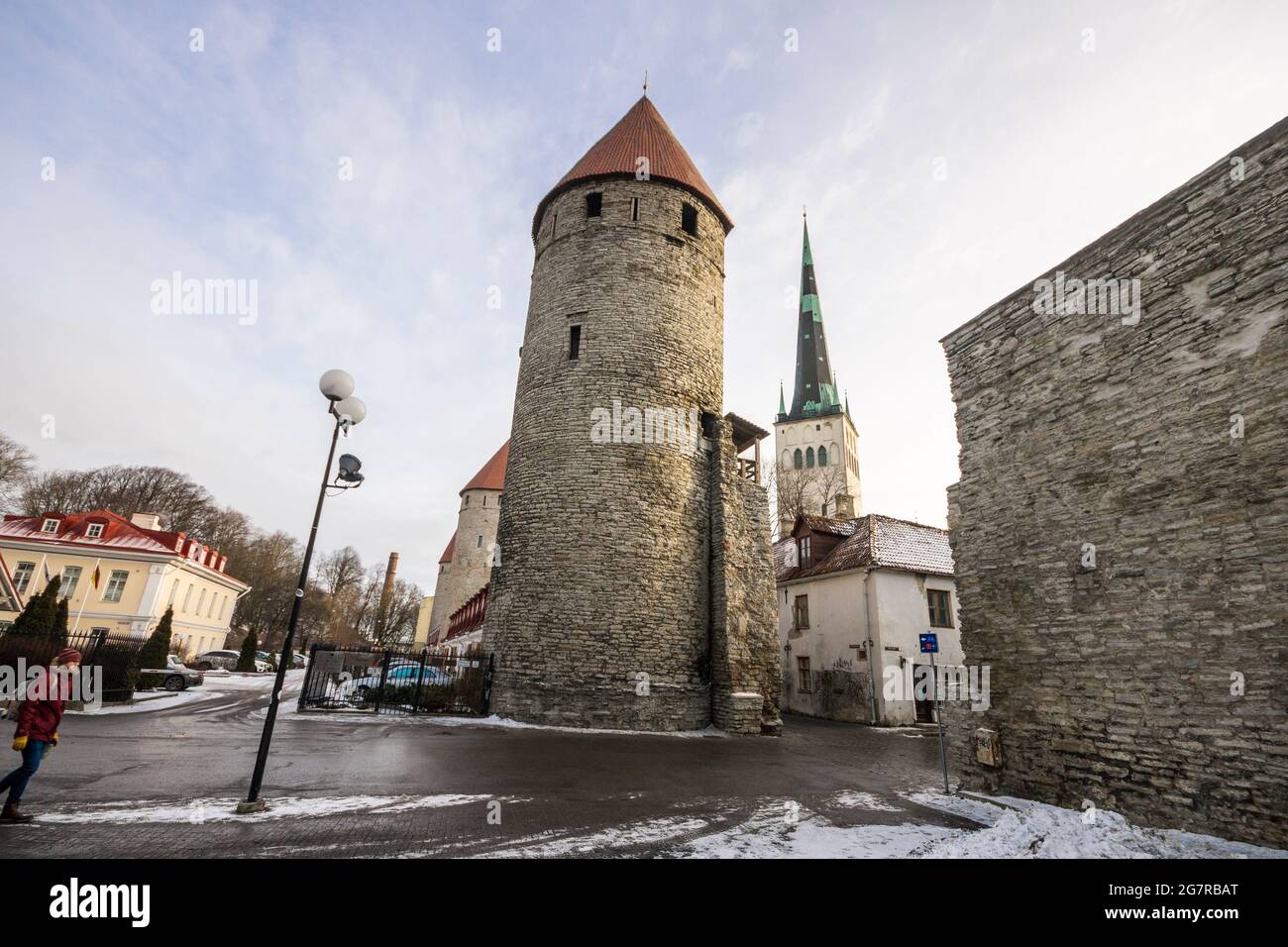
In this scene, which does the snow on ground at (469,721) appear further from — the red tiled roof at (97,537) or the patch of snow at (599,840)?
the red tiled roof at (97,537)

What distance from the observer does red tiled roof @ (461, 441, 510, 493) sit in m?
39.7

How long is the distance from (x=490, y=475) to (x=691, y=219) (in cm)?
2668

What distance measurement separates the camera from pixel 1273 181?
5.77 metres

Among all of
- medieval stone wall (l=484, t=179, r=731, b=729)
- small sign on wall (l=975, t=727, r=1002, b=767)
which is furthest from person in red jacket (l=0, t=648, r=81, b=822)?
small sign on wall (l=975, t=727, r=1002, b=767)

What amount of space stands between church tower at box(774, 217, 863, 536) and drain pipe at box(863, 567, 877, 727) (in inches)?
1308

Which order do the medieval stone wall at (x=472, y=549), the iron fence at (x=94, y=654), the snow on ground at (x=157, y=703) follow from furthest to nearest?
the medieval stone wall at (x=472, y=549) < the iron fence at (x=94, y=654) < the snow on ground at (x=157, y=703)

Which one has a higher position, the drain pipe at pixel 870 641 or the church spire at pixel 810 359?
the church spire at pixel 810 359

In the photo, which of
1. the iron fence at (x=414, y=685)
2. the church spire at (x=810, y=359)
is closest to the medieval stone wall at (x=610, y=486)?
the iron fence at (x=414, y=685)

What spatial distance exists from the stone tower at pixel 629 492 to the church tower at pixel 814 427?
1472 inches

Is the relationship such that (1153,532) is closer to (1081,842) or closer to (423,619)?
(1081,842)

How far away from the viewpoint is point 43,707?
493 cm

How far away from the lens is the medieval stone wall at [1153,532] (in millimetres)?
5355
